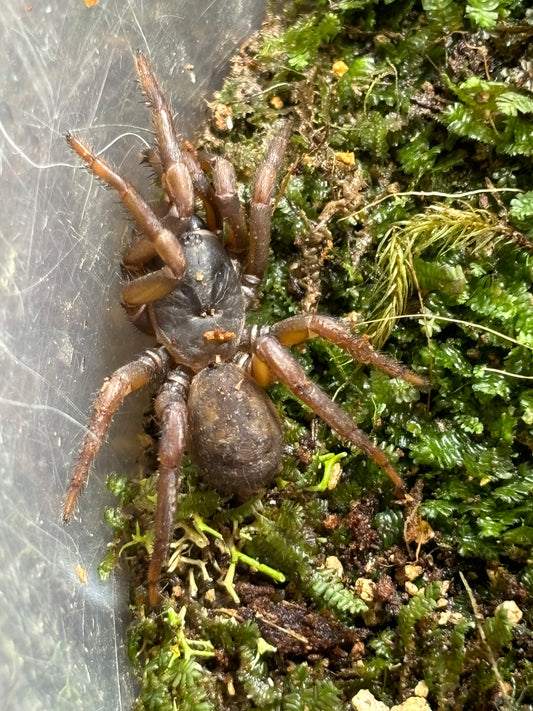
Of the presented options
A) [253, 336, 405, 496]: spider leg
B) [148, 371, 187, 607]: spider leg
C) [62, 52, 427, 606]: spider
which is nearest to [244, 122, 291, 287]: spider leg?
[62, 52, 427, 606]: spider

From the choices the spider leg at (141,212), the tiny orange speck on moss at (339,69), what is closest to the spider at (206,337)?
the spider leg at (141,212)

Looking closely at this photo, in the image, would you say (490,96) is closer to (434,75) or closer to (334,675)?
(434,75)

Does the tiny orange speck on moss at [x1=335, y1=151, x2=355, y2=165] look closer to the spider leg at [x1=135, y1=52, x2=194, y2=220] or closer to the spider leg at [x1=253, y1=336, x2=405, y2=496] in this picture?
the spider leg at [x1=135, y1=52, x2=194, y2=220]

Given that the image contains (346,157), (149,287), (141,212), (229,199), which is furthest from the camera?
(346,157)

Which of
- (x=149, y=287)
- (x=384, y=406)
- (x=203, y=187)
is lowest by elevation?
(x=384, y=406)

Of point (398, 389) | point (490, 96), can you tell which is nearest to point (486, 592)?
point (398, 389)

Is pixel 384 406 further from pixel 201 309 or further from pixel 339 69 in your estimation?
pixel 339 69

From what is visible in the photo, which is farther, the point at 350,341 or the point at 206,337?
the point at 206,337

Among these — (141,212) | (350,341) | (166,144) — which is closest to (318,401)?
(350,341)
